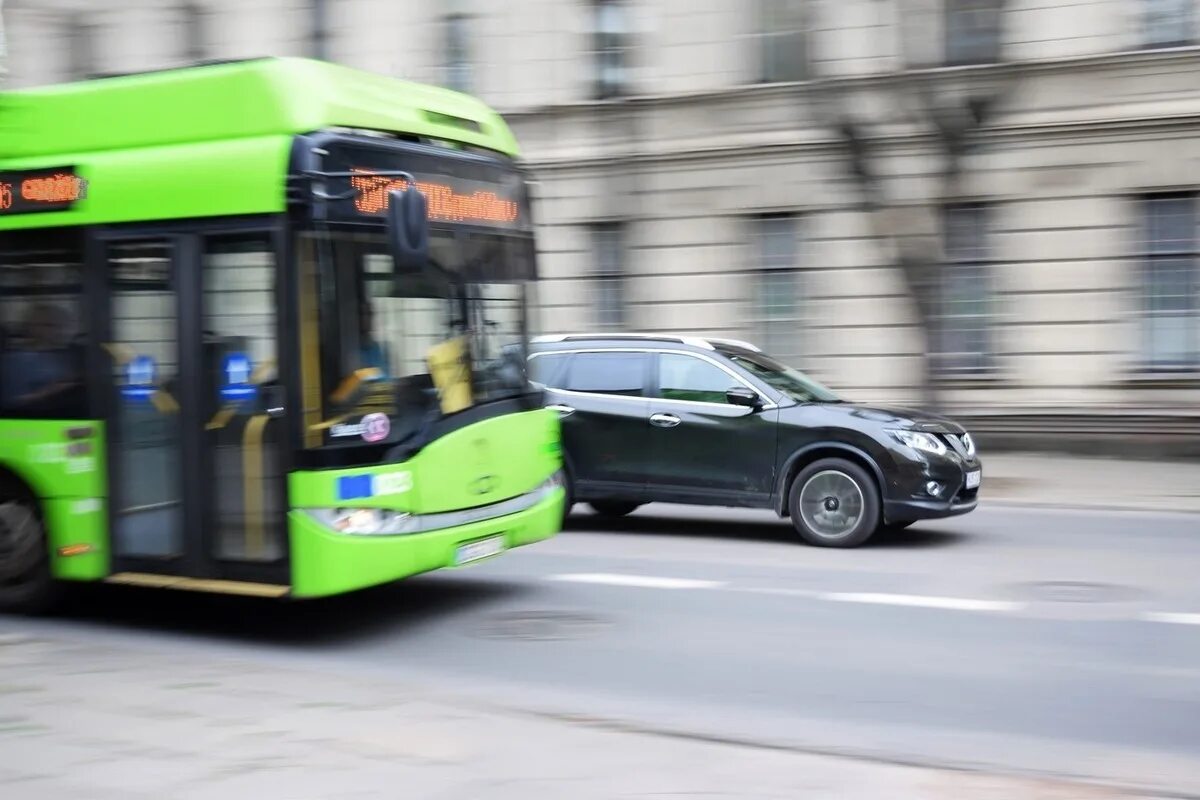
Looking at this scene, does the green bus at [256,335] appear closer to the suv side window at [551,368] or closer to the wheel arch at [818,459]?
the wheel arch at [818,459]

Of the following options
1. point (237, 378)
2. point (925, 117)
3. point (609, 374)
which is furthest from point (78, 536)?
point (925, 117)

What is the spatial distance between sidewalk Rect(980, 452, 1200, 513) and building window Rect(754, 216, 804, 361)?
3.56 m

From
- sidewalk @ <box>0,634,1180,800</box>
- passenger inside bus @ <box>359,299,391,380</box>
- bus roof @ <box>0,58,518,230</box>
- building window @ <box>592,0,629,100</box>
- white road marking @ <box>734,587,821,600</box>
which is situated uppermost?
building window @ <box>592,0,629,100</box>

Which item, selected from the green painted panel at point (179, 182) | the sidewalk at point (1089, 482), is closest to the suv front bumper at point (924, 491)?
the sidewalk at point (1089, 482)

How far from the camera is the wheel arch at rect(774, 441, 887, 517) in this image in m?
10.4

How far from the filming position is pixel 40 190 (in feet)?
25.9

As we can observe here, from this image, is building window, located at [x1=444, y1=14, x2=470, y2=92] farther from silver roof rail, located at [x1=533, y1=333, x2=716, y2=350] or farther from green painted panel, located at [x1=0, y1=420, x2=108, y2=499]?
green painted panel, located at [x1=0, y1=420, x2=108, y2=499]

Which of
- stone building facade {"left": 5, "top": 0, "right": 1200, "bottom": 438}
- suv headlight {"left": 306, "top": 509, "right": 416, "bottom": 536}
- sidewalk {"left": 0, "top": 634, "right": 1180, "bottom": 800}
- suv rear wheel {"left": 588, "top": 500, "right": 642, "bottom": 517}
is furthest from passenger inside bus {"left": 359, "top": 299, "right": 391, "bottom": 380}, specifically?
stone building facade {"left": 5, "top": 0, "right": 1200, "bottom": 438}

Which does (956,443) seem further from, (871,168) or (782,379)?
(871,168)

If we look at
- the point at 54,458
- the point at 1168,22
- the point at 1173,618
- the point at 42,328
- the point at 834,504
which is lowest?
the point at 1173,618

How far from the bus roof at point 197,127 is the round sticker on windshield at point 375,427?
121 centimetres

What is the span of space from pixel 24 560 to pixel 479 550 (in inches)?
109

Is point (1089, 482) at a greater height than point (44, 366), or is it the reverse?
point (44, 366)

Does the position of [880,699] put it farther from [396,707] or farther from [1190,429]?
[1190,429]
